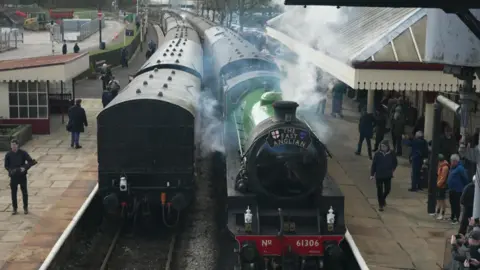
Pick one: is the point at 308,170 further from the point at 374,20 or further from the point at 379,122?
the point at 374,20

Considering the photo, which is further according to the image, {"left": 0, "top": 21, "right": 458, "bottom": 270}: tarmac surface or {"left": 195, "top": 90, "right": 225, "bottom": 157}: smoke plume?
{"left": 195, "top": 90, "right": 225, "bottom": 157}: smoke plume

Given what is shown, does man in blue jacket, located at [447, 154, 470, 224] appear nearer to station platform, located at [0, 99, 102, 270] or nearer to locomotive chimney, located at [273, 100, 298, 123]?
locomotive chimney, located at [273, 100, 298, 123]

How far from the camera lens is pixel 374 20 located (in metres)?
18.4

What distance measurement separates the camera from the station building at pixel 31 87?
18.4 meters

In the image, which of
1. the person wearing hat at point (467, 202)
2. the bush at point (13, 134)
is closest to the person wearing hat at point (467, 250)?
the person wearing hat at point (467, 202)

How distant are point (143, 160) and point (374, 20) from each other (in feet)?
32.9

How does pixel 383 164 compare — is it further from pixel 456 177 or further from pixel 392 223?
pixel 456 177

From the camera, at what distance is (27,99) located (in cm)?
1909

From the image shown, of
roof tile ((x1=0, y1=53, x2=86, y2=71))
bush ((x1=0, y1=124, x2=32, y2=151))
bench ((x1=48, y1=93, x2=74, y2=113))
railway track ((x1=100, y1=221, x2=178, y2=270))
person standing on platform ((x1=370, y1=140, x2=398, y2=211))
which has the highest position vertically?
roof tile ((x1=0, y1=53, x2=86, y2=71))

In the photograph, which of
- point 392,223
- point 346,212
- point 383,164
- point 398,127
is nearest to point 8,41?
point 398,127

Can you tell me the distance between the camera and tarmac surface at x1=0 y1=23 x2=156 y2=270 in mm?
10172

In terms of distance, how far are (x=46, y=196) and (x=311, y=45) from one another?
9305mm

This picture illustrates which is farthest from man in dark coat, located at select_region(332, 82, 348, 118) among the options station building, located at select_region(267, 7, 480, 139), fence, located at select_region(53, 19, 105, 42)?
fence, located at select_region(53, 19, 105, 42)

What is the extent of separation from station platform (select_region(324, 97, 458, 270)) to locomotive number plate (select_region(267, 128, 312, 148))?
2.46 meters
